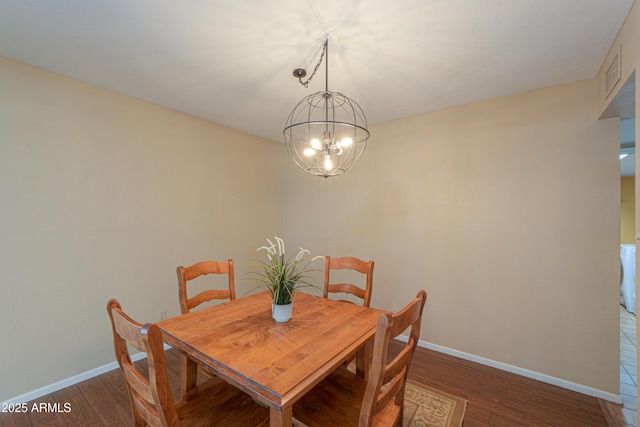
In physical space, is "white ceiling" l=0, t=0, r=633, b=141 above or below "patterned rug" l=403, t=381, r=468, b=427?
above

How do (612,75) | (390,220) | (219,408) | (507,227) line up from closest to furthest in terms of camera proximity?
(219,408)
(612,75)
(507,227)
(390,220)

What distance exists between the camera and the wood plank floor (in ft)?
5.85

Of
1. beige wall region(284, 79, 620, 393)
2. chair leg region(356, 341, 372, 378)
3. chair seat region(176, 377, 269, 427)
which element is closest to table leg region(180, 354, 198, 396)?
chair seat region(176, 377, 269, 427)

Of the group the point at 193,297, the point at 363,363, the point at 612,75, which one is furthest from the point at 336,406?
the point at 612,75

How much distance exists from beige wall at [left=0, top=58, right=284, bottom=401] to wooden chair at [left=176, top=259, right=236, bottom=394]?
1.00 meters

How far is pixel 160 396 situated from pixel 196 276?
1.10 m

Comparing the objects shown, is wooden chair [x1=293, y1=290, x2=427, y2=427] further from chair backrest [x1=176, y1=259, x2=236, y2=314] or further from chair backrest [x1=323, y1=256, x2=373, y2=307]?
chair backrest [x1=176, y1=259, x2=236, y2=314]

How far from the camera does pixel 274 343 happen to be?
4.22 feet

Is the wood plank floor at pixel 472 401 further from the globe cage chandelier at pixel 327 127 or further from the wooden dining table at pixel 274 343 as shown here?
the globe cage chandelier at pixel 327 127

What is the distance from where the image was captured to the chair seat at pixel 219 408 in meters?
1.18

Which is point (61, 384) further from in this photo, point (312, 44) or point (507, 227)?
point (507, 227)

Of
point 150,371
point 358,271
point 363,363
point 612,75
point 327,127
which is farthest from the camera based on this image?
point 358,271

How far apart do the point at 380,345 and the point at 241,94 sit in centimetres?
240

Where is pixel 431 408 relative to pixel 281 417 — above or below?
below
